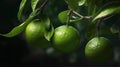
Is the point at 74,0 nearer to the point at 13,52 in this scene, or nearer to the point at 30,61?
the point at 13,52

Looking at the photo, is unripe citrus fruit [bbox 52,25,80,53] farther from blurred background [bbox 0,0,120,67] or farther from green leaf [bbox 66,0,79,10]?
blurred background [bbox 0,0,120,67]

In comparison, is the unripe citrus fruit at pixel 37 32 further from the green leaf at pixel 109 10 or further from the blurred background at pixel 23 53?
the blurred background at pixel 23 53

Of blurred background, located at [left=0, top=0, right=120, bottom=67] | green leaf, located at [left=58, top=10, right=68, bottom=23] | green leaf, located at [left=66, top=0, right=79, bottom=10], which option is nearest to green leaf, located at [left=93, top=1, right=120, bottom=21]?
green leaf, located at [left=66, top=0, right=79, bottom=10]

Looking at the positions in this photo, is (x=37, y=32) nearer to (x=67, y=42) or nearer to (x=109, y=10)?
(x=67, y=42)

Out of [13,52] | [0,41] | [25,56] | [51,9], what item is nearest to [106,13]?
[51,9]

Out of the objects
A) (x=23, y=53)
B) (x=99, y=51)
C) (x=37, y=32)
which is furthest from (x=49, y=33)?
(x=23, y=53)

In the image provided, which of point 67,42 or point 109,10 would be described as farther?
point 67,42
